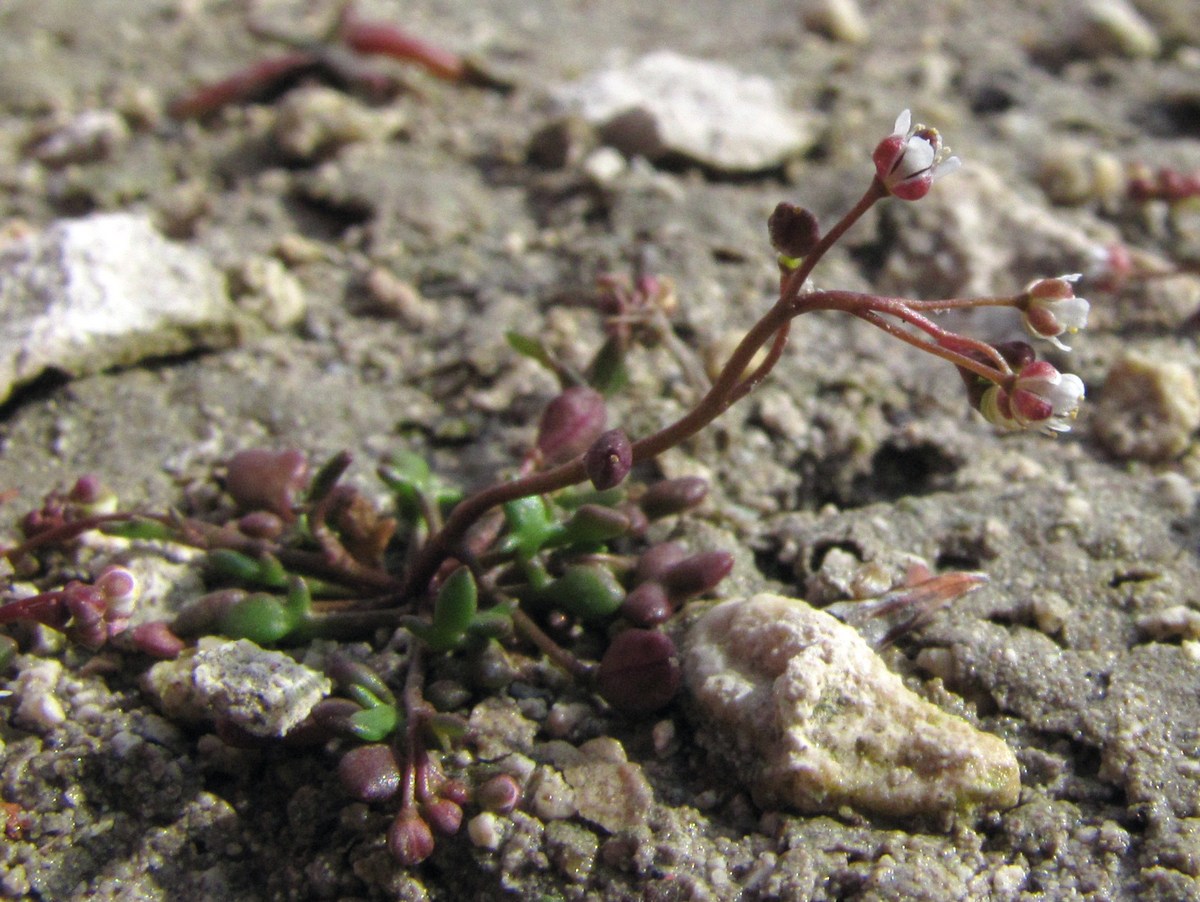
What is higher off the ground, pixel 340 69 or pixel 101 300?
pixel 340 69

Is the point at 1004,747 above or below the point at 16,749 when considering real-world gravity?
above

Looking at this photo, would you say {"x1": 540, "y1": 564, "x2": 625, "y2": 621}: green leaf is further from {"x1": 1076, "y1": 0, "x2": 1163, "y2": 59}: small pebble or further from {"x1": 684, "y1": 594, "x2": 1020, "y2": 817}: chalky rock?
{"x1": 1076, "y1": 0, "x2": 1163, "y2": 59}: small pebble

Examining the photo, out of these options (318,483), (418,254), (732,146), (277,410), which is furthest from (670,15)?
(318,483)

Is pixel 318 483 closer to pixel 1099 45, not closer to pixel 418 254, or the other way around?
pixel 418 254

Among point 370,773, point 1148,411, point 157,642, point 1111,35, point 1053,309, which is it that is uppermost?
point 1053,309

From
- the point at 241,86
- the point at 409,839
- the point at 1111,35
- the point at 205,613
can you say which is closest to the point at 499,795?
the point at 409,839

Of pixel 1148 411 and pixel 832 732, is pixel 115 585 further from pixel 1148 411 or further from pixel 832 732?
pixel 1148 411

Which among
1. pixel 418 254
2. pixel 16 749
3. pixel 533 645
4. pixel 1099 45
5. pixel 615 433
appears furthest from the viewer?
pixel 1099 45
